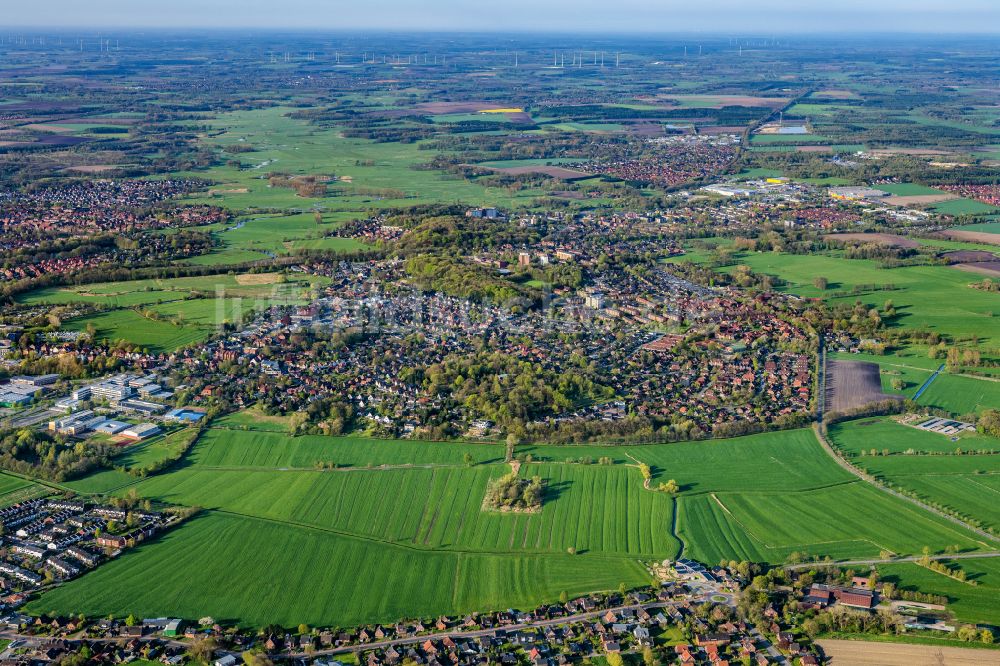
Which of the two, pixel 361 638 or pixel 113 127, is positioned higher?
pixel 113 127

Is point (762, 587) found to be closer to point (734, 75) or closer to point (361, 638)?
point (361, 638)

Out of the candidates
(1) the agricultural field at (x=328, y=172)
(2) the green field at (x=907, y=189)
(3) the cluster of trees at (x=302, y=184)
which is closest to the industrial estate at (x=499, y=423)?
(3) the cluster of trees at (x=302, y=184)

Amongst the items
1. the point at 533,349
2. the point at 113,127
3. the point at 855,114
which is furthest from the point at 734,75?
the point at 533,349

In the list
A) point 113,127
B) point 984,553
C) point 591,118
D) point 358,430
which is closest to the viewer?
point 984,553

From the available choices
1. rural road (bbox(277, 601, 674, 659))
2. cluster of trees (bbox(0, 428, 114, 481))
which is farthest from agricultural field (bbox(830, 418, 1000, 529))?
cluster of trees (bbox(0, 428, 114, 481))

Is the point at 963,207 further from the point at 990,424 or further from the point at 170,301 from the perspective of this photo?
the point at 170,301

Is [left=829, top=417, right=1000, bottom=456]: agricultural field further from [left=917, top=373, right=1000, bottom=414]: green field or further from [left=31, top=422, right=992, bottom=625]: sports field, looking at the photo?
[left=917, top=373, right=1000, bottom=414]: green field
